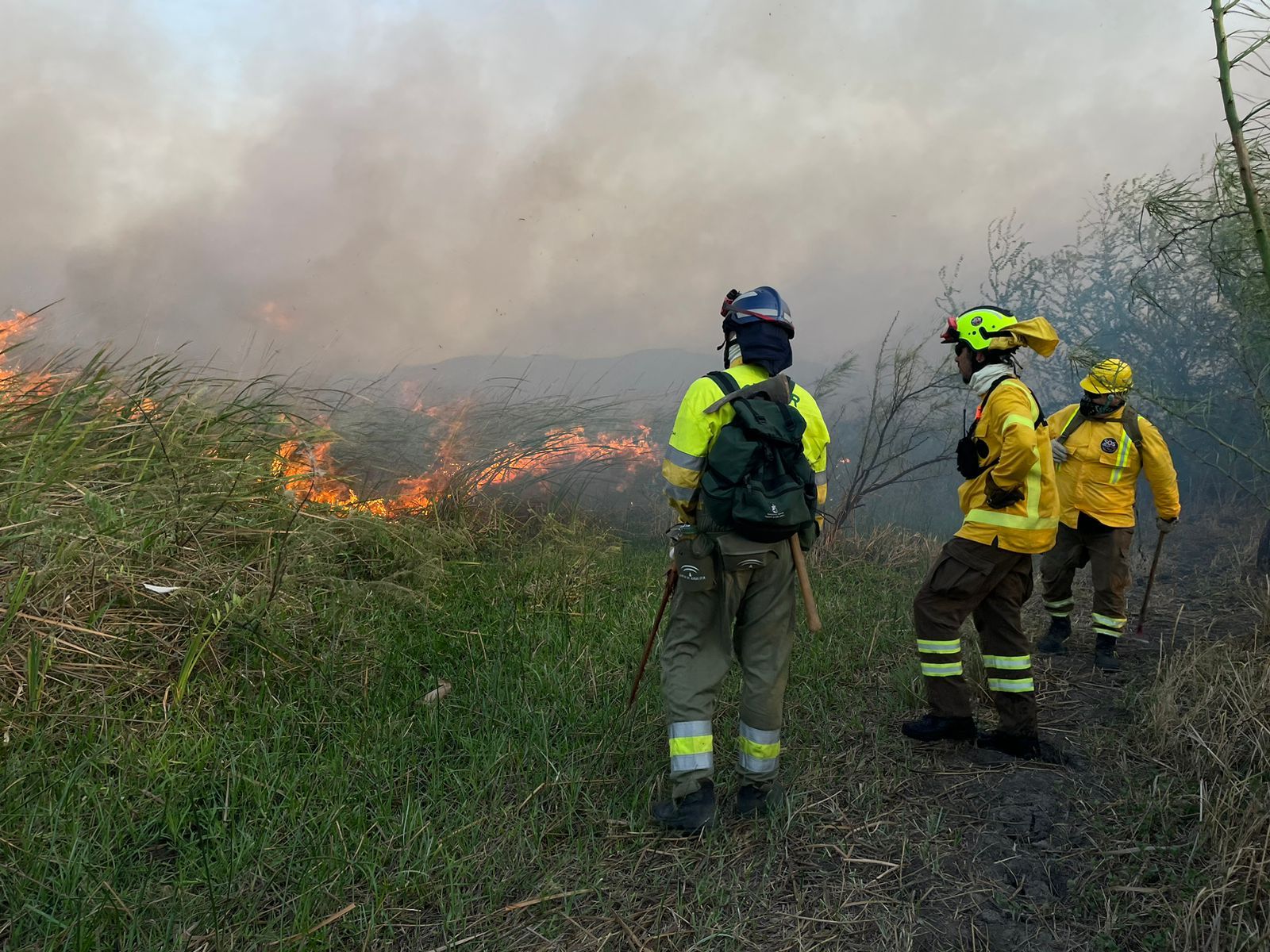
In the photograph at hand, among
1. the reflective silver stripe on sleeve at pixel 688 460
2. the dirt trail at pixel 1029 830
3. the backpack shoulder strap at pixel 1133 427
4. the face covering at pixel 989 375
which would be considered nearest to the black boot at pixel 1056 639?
the dirt trail at pixel 1029 830

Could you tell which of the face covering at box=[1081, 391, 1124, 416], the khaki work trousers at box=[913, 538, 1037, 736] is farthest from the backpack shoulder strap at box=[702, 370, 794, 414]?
the face covering at box=[1081, 391, 1124, 416]

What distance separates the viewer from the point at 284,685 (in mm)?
3748

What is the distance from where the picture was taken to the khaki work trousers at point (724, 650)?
298 cm

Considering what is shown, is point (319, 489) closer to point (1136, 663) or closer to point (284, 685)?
point (284, 685)

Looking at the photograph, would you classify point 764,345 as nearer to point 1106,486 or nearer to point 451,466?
point 1106,486

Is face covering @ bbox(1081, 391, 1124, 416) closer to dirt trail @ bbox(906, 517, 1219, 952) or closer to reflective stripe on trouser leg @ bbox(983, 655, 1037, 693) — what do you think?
dirt trail @ bbox(906, 517, 1219, 952)

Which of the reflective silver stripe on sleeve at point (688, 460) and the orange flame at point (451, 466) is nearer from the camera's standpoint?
the reflective silver stripe on sleeve at point (688, 460)

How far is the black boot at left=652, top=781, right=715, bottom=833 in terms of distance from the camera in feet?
9.64

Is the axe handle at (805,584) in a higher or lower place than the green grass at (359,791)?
higher

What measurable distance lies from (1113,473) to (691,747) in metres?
3.86

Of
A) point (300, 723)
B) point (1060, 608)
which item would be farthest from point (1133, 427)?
point (300, 723)

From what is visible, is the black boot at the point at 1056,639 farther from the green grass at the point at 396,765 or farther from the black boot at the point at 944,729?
the black boot at the point at 944,729

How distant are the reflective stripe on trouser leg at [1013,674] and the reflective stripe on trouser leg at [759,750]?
50.3 inches

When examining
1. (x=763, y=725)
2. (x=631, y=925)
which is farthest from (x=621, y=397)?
(x=631, y=925)
